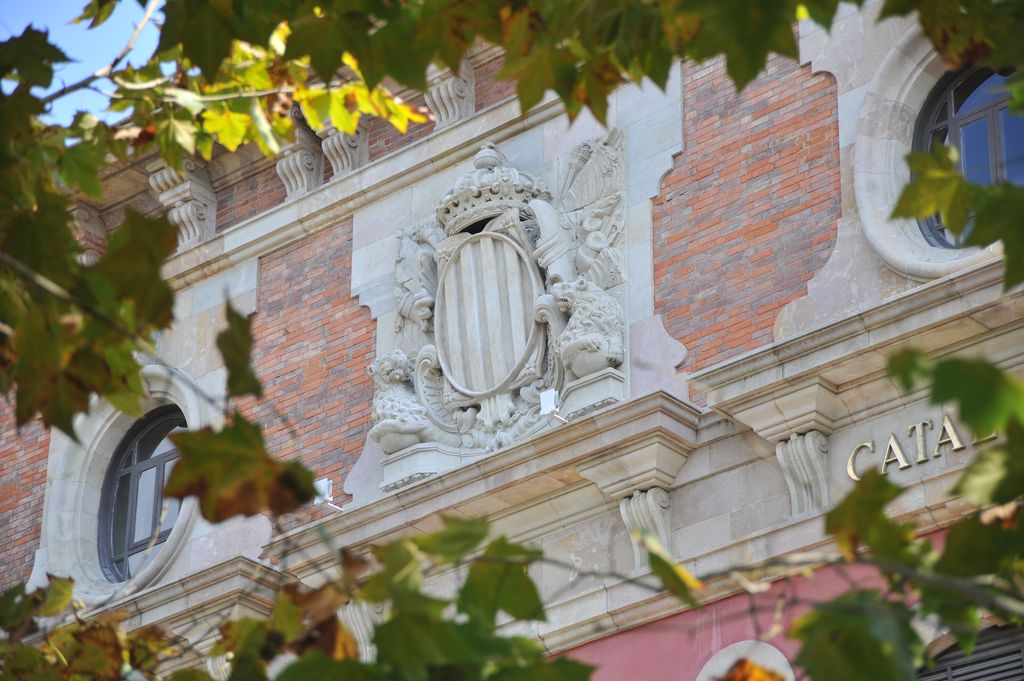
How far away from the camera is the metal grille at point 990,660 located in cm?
1020

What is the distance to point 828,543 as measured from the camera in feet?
32.8

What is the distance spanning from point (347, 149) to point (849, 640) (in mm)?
10820

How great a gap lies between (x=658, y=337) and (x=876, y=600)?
25.6 feet

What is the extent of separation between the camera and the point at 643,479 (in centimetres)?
1163

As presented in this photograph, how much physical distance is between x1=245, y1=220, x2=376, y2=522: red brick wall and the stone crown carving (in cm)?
118

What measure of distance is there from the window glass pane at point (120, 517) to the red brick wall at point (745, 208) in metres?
5.34

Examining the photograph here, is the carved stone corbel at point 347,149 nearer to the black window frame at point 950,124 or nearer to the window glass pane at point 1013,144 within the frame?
the black window frame at point 950,124

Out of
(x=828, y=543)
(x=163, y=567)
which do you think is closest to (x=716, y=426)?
(x=828, y=543)

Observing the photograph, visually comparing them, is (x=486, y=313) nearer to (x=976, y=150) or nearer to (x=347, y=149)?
(x=347, y=149)

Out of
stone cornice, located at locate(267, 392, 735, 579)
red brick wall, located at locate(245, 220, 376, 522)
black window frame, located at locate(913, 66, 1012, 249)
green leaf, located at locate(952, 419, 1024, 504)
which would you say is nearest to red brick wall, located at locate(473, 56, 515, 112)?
red brick wall, located at locate(245, 220, 376, 522)

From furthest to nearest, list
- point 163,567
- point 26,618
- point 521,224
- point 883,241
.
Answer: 1. point 163,567
2. point 521,224
3. point 883,241
4. point 26,618

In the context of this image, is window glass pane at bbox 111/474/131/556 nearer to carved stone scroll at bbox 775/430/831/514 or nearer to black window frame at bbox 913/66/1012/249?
carved stone scroll at bbox 775/430/831/514

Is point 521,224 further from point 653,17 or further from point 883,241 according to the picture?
point 653,17

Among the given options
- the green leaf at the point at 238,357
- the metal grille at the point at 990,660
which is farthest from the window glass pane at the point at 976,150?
the green leaf at the point at 238,357
